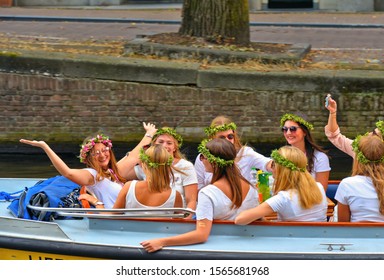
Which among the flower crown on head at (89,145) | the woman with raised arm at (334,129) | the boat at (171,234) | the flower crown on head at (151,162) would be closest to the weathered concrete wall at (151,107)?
the woman with raised arm at (334,129)

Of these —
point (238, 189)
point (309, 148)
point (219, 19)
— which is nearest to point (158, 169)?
point (238, 189)

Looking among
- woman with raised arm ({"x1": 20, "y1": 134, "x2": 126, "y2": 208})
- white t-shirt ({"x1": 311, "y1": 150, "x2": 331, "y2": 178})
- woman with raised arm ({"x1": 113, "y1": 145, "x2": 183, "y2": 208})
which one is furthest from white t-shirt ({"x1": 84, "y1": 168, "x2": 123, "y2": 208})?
white t-shirt ({"x1": 311, "y1": 150, "x2": 331, "y2": 178})

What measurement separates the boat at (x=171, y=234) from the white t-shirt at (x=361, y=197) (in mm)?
74

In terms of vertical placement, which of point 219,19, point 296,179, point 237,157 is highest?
point 219,19

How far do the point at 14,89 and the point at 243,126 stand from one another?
9.77 ft

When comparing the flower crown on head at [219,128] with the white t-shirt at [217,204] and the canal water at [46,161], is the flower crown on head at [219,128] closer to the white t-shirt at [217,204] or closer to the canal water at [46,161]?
the white t-shirt at [217,204]

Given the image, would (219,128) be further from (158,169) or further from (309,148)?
(158,169)

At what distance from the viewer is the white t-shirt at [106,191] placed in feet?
24.3

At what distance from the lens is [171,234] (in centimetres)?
698

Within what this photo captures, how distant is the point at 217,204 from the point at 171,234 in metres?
0.46

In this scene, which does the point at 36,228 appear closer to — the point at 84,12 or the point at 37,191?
the point at 37,191

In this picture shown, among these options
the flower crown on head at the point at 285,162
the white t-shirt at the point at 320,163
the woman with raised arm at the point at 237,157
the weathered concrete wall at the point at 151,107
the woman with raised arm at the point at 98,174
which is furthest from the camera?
the weathered concrete wall at the point at 151,107

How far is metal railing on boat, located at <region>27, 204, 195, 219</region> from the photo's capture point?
6.86m

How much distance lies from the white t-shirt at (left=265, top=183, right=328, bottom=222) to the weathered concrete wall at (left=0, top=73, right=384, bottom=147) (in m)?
5.54
